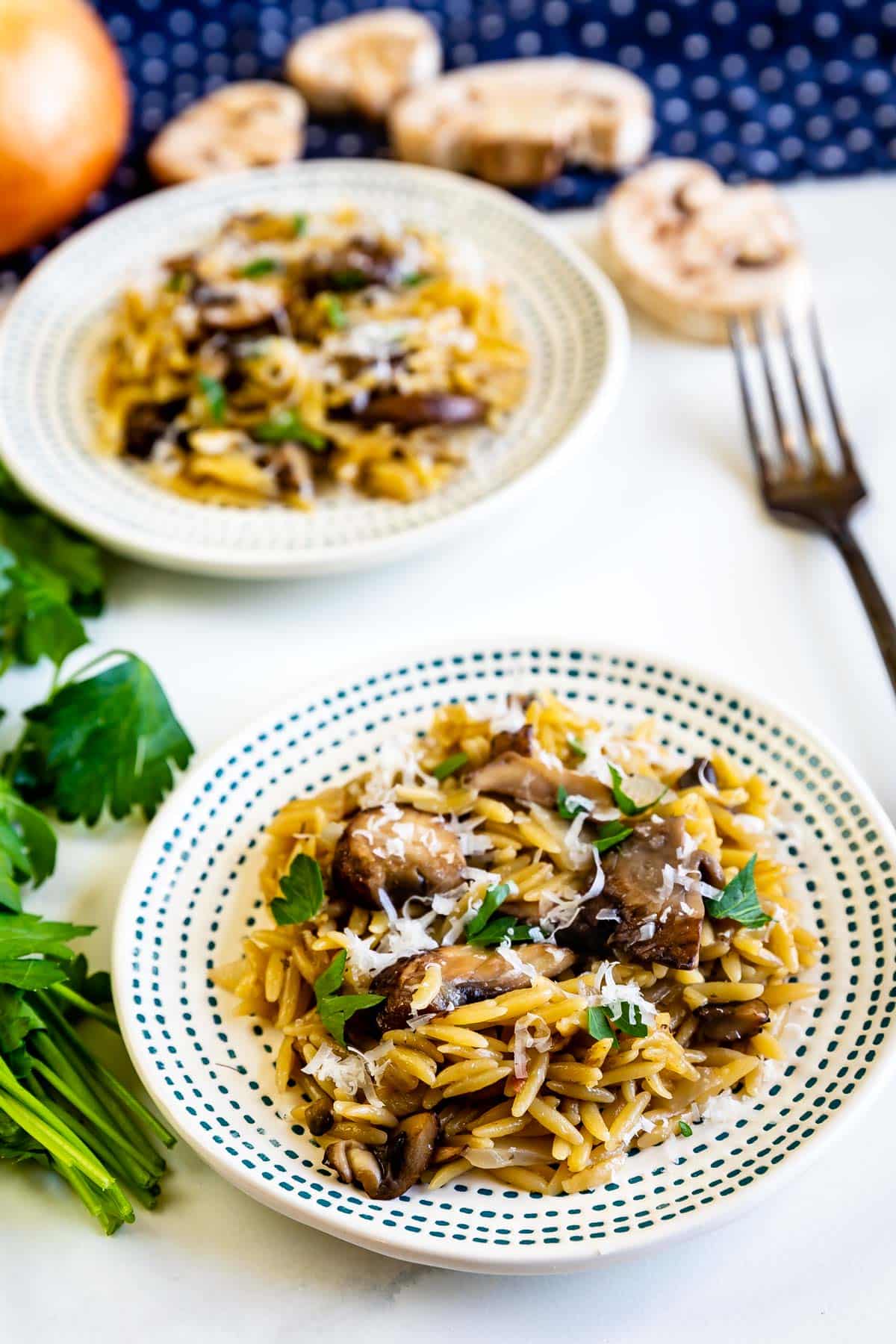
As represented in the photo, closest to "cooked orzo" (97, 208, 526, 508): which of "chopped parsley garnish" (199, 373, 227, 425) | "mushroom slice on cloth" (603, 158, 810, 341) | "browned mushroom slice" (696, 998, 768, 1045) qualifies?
"chopped parsley garnish" (199, 373, 227, 425)

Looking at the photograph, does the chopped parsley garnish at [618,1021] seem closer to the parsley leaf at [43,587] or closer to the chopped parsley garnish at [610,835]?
the chopped parsley garnish at [610,835]

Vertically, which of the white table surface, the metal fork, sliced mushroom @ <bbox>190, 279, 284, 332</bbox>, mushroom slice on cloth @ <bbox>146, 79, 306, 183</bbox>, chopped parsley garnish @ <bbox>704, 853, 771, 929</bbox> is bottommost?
the white table surface

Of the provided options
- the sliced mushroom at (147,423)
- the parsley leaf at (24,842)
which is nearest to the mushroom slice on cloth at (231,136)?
the sliced mushroom at (147,423)

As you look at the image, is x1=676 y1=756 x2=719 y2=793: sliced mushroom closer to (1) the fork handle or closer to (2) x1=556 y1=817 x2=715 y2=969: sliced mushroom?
(2) x1=556 y1=817 x2=715 y2=969: sliced mushroom

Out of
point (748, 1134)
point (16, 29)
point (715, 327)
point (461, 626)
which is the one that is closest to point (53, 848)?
point (461, 626)

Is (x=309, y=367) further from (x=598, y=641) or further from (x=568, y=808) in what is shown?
(x=568, y=808)

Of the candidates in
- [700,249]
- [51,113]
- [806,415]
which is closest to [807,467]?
[806,415]

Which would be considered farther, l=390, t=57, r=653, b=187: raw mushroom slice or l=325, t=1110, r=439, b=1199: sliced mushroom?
l=390, t=57, r=653, b=187: raw mushroom slice
